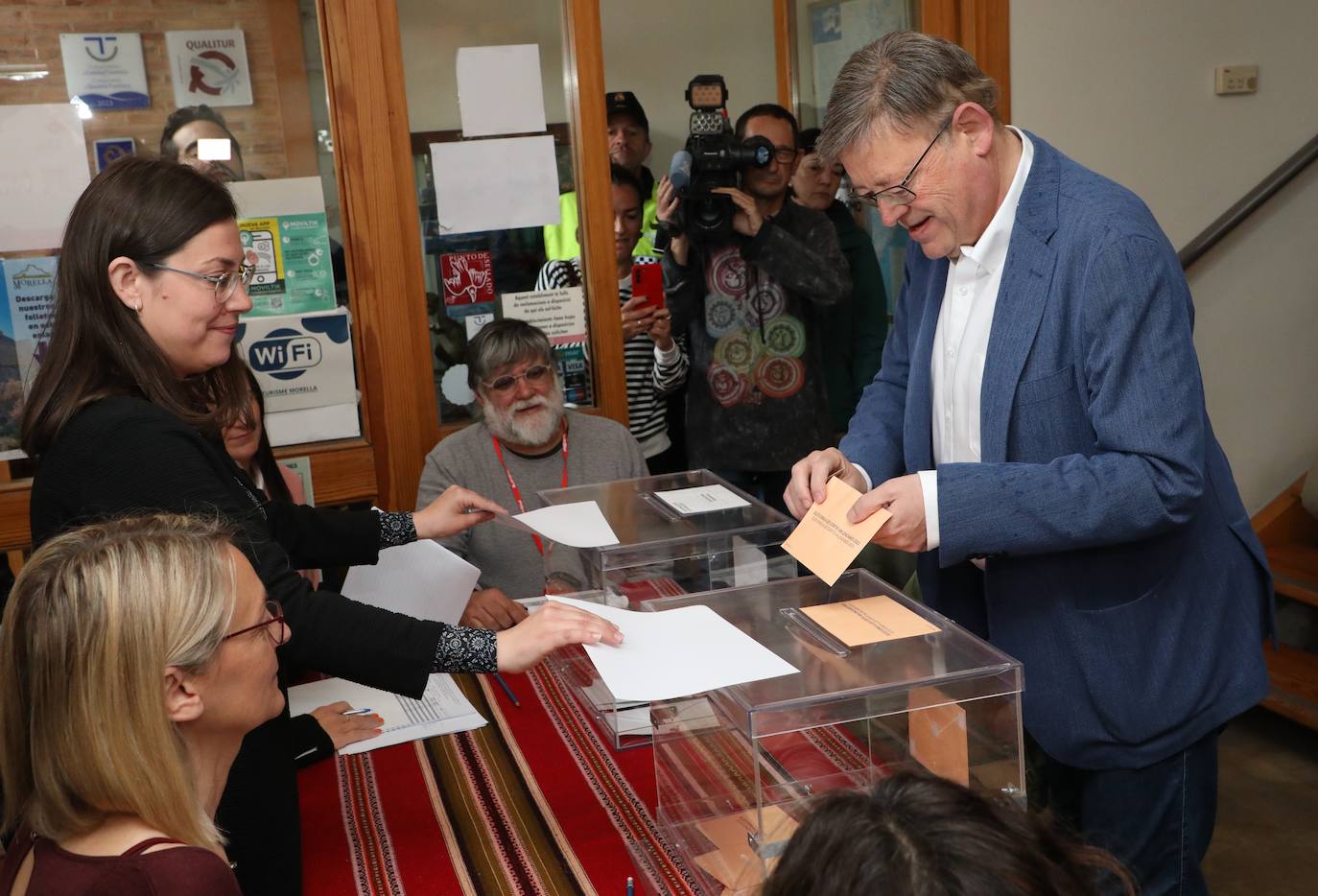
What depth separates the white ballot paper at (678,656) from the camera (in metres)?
1.21

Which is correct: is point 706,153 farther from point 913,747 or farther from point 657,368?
point 913,747

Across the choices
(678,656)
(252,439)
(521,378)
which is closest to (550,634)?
(678,656)

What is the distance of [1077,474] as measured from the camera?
1.45m

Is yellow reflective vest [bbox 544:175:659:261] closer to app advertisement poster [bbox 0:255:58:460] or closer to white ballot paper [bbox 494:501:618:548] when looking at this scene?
app advertisement poster [bbox 0:255:58:460]

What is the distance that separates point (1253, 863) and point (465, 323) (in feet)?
7.94

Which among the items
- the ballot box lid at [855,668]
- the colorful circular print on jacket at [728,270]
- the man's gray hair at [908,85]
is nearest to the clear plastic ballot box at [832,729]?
the ballot box lid at [855,668]

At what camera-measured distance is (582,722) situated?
180 cm

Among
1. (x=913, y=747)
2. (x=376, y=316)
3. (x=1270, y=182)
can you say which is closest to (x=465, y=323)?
(x=376, y=316)

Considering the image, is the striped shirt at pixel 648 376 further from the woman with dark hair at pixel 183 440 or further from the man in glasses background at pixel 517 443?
the woman with dark hair at pixel 183 440

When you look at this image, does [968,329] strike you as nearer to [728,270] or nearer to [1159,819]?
[1159,819]

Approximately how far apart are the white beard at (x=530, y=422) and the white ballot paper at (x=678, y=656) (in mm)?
1533

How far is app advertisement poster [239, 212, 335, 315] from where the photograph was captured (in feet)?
9.89

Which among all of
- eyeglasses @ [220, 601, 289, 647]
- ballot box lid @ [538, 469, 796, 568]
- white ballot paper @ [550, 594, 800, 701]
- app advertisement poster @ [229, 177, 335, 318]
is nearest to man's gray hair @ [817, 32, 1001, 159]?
ballot box lid @ [538, 469, 796, 568]

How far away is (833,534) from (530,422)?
1581mm
